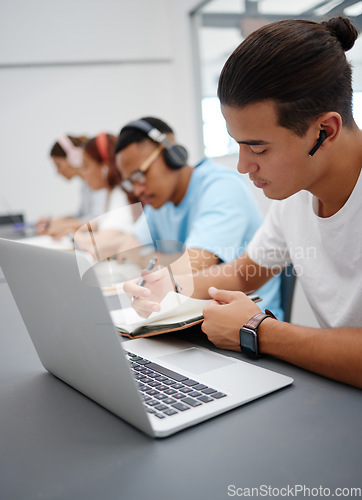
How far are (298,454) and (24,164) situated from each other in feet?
13.0

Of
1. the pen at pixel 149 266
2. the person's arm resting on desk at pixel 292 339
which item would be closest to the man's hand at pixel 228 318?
Result: the person's arm resting on desk at pixel 292 339

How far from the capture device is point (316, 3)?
2.36 m

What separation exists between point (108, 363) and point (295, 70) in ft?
1.83

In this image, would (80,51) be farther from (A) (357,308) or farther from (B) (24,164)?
(A) (357,308)

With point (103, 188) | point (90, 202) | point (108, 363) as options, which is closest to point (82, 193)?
point (90, 202)

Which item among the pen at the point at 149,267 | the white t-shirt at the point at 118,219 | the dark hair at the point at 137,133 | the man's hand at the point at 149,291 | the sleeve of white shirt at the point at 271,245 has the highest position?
the dark hair at the point at 137,133

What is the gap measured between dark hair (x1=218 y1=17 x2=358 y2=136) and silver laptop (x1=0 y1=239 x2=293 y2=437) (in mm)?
437

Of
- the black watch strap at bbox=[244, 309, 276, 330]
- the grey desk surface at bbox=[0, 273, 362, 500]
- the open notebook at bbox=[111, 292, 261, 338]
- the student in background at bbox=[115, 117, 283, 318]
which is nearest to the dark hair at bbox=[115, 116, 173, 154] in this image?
the student in background at bbox=[115, 117, 283, 318]

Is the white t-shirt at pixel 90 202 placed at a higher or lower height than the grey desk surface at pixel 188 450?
lower

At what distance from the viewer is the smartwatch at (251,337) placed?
704mm

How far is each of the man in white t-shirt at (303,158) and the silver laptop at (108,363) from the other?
64 millimetres

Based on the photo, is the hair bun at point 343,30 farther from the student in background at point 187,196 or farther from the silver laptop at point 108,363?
the student in background at point 187,196

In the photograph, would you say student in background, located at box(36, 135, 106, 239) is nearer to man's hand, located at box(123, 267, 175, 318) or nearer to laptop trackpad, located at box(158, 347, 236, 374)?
man's hand, located at box(123, 267, 175, 318)

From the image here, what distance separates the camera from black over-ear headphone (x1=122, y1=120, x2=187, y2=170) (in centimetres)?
170
